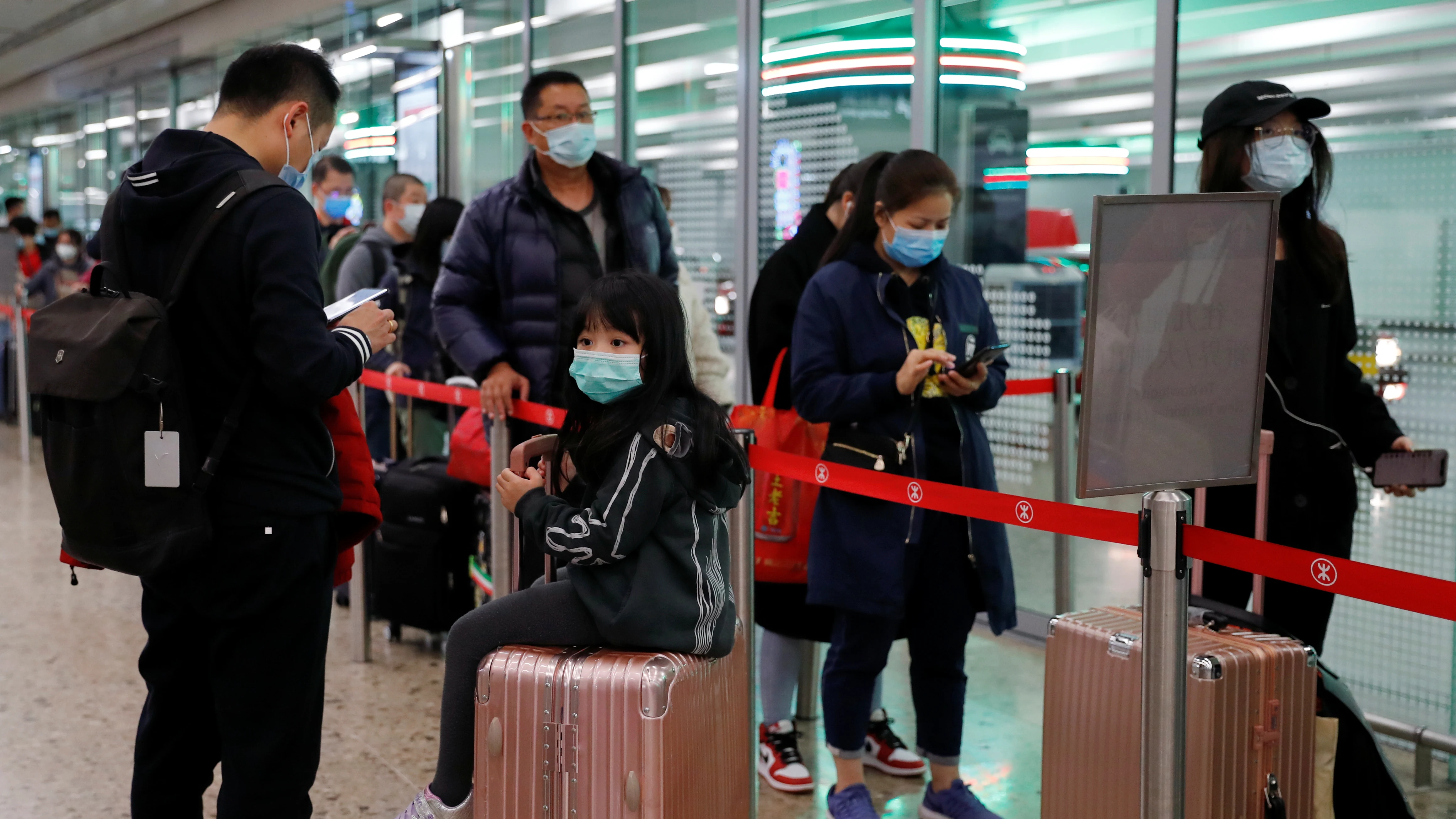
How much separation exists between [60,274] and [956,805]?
385 inches

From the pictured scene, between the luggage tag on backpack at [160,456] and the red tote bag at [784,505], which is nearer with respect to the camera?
the luggage tag on backpack at [160,456]

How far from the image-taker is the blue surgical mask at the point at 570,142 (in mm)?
3621

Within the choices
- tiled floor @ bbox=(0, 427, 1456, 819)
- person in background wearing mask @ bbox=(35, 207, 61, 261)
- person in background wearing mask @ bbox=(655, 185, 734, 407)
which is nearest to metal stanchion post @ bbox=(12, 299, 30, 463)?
person in background wearing mask @ bbox=(35, 207, 61, 261)

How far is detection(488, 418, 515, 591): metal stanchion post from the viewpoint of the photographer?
3.64 metres

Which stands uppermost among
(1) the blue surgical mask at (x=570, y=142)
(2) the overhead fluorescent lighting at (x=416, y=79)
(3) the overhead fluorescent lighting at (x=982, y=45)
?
(2) the overhead fluorescent lighting at (x=416, y=79)

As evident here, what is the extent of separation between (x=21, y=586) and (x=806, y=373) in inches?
167

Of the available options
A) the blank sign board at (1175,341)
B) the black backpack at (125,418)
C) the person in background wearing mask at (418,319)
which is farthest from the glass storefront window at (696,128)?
the blank sign board at (1175,341)

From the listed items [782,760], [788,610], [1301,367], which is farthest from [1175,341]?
[782,760]

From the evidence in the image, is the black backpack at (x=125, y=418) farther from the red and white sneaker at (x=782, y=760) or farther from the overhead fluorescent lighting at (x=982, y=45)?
the overhead fluorescent lighting at (x=982, y=45)

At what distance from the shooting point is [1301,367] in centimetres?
296

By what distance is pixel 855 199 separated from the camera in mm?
3309

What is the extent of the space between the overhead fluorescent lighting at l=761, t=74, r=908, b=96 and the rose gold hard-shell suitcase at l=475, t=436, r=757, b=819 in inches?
134

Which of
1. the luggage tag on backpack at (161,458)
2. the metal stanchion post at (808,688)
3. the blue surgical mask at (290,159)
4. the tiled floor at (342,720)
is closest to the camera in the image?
the luggage tag on backpack at (161,458)

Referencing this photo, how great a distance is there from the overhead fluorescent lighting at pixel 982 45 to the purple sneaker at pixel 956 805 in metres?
2.83
